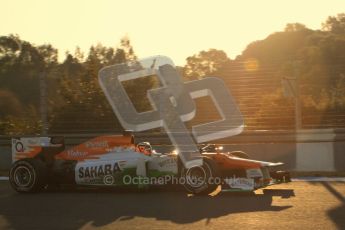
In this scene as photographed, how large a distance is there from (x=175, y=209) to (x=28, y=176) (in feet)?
10.6

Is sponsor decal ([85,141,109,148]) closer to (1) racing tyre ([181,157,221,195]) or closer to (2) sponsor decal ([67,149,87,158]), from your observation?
(2) sponsor decal ([67,149,87,158])

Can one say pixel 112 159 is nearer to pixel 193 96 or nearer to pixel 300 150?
pixel 300 150

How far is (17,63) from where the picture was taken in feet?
120

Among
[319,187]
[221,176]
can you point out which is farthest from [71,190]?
[319,187]

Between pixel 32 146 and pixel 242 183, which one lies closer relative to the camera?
pixel 242 183

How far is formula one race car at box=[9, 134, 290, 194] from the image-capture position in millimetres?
8742

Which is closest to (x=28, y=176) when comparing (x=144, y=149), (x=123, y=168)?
(x=123, y=168)

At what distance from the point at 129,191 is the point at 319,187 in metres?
3.19

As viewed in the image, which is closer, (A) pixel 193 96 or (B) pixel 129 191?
(B) pixel 129 191

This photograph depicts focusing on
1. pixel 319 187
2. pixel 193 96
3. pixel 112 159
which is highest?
pixel 193 96

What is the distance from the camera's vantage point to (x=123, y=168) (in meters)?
9.20

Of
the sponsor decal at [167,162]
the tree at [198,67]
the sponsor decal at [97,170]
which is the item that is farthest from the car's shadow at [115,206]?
the tree at [198,67]

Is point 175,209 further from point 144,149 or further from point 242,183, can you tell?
point 144,149

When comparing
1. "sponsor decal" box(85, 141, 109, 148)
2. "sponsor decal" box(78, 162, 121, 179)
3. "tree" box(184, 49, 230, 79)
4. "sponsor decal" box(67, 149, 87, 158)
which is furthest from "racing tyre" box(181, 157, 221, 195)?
"tree" box(184, 49, 230, 79)
